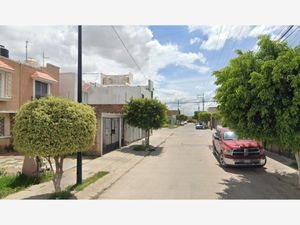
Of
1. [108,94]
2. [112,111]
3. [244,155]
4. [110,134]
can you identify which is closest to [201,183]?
[244,155]

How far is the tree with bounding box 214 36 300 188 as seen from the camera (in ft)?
22.7

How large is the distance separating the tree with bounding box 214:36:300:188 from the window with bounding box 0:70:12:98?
13.4 metres

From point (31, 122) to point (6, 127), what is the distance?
40.5 feet

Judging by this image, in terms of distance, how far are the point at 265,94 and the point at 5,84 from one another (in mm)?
15243

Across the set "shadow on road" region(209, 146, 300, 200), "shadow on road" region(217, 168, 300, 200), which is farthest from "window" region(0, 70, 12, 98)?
"shadow on road" region(217, 168, 300, 200)

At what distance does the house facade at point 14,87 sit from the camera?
631 inches

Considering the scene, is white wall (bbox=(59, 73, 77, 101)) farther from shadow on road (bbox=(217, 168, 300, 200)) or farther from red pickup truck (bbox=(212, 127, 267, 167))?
shadow on road (bbox=(217, 168, 300, 200))

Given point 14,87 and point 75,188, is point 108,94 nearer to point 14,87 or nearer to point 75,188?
point 14,87

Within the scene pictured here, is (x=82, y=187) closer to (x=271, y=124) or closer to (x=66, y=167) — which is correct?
(x=66, y=167)

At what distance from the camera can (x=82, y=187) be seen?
7961 mm

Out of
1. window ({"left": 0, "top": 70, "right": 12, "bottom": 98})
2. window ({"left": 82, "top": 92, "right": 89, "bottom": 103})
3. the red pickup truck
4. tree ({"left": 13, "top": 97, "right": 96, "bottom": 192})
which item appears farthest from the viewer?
window ({"left": 82, "top": 92, "right": 89, "bottom": 103})

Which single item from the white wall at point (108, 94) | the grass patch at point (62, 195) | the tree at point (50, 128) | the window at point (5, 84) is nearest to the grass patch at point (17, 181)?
the grass patch at point (62, 195)

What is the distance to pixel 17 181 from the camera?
8508 millimetres

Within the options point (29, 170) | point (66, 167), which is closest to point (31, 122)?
point (29, 170)
